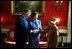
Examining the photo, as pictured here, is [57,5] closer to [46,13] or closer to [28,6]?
[46,13]

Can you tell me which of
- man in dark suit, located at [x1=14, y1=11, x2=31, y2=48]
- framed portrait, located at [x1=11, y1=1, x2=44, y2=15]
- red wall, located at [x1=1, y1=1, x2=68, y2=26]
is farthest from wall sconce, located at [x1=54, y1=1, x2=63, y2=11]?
man in dark suit, located at [x1=14, y1=11, x2=31, y2=48]

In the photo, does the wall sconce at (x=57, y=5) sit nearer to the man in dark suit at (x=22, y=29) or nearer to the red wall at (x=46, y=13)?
the red wall at (x=46, y=13)

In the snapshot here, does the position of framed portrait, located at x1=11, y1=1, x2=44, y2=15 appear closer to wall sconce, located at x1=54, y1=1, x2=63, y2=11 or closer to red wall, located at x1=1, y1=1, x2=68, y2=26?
red wall, located at x1=1, y1=1, x2=68, y2=26

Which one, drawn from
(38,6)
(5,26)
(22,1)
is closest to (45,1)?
(38,6)

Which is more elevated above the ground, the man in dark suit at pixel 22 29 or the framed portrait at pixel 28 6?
the framed portrait at pixel 28 6

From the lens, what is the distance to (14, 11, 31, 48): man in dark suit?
251 centimetres

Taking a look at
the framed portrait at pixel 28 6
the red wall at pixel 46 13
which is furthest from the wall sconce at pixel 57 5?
the framed portrait at pixel 28 6

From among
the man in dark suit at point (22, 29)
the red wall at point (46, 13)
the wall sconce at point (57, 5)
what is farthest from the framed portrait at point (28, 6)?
the man in dark suit at point (22, 29)

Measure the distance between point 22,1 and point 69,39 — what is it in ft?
3.52

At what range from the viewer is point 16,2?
3.79 metres

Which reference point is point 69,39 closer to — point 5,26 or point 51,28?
point 51,28

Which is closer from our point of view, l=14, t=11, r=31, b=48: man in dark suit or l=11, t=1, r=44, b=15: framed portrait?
l=14, t=11, r=31, b=48: man in dark suit

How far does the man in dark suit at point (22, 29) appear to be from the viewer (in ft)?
8.24

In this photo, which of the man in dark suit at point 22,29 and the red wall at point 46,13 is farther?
the red wall at point 46,13
